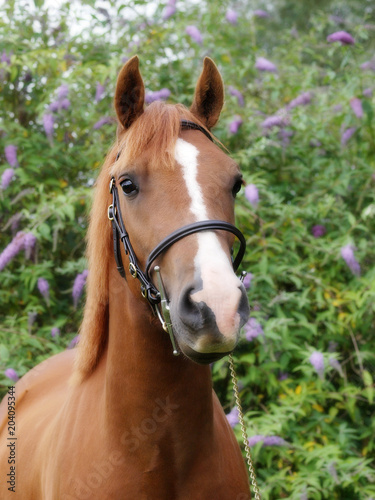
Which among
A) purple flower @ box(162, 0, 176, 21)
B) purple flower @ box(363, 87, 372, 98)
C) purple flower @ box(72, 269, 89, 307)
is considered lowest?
purple flower @ box(72, 269, 89, 307)

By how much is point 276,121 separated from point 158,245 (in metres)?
2.91

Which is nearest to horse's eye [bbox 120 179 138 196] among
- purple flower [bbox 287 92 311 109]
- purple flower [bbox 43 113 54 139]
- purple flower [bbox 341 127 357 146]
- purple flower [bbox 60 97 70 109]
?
purple flower [bbox 43 113 54 139]

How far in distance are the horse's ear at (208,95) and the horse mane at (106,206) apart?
0.42 ft

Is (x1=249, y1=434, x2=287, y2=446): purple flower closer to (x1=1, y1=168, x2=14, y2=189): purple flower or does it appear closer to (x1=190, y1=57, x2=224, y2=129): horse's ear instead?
(x1=190, y1=57, x2=224, y2=129): horse's ear

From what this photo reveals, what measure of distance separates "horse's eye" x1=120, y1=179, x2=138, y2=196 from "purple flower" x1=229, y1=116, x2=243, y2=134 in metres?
2.64

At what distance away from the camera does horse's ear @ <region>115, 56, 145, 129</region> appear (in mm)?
1824

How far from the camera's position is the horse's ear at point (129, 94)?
1824 millimetres

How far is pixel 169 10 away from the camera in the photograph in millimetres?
4559

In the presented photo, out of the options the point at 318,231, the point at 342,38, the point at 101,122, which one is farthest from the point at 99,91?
the point at 318,231

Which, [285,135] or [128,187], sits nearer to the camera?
[128,187]

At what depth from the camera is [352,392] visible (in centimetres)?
350

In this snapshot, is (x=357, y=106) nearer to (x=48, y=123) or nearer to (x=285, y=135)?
(x=285, y=135)

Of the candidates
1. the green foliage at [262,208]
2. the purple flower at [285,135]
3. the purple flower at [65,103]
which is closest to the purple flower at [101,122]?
the green foliage at [262,208]

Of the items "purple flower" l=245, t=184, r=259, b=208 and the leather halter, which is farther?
"purple flower" l=245, t=184, r=259, b=208
